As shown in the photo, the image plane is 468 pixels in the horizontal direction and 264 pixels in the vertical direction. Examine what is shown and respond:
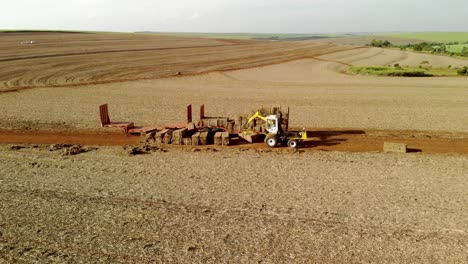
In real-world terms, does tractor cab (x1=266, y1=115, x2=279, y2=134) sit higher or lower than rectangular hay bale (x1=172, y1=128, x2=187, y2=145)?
higher

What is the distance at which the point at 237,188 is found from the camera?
15.0 m

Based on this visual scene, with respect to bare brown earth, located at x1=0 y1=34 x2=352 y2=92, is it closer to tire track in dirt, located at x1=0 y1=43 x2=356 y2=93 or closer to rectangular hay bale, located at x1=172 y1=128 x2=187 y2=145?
tire track in dirt, located at x1=0 y1=43 x2=356 y2=93

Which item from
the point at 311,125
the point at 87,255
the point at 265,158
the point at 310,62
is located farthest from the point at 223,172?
the point at 310,62

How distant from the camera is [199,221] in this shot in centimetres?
1225

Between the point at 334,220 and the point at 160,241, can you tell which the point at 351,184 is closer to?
the point at 334,220

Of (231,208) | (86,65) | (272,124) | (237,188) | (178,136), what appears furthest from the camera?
(86,65)

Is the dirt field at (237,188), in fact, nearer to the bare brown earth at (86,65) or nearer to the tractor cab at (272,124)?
the tractor cab at (272,124)

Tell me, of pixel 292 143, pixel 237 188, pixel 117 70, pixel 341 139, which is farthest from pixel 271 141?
pixel 117 70

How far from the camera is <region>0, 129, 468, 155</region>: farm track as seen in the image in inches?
827

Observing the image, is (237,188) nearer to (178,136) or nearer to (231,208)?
(231,208)

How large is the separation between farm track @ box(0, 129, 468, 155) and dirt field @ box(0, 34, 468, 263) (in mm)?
118

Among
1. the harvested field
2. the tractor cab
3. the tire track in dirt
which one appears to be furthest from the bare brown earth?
the tractor cab

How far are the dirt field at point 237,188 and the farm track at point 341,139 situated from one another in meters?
0.12

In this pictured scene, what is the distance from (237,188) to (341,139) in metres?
10.0
